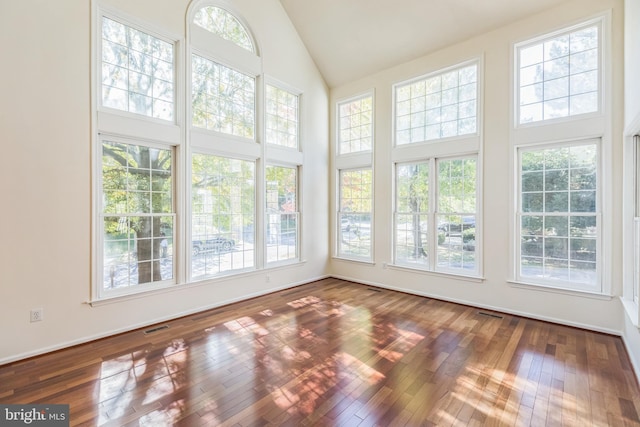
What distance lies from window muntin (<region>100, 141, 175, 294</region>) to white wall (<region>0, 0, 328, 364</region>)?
0.21 metres

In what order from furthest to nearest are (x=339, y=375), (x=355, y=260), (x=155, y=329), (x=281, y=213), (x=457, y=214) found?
(x=355, y=260)
(x=281, y=213)
(x=457, y=214)
(x=155, y=329)
(x=339, y=375)

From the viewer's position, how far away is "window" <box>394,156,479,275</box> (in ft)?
15.0

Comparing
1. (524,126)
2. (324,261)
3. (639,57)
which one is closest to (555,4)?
(524,126)

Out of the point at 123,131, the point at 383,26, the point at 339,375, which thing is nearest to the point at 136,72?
the point at 123,131

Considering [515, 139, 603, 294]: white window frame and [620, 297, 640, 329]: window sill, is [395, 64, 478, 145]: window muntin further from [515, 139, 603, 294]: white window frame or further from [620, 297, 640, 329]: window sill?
[620, 297, 640, 329]: window sill

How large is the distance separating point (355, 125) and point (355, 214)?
69.5 inches

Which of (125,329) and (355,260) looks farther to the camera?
(355,260)

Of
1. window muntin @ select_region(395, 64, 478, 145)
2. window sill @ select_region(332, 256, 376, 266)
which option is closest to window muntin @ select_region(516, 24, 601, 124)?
window muntin @ select_region(395, 64, 478, 145)

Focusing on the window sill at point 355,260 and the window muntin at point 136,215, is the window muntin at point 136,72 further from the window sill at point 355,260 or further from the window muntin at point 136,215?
the window sill at point 355,260

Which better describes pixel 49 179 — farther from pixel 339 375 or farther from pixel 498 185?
pixel 498 185

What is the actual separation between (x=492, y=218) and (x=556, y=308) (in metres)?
1.33

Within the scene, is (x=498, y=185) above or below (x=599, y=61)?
below

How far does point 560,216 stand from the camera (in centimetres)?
380

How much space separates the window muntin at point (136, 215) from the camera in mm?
3430
